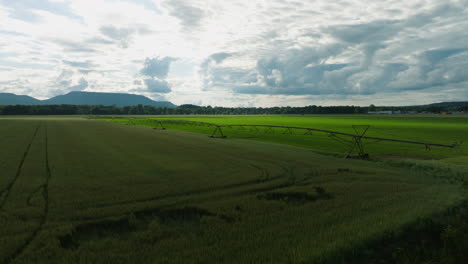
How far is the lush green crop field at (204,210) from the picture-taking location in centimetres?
726

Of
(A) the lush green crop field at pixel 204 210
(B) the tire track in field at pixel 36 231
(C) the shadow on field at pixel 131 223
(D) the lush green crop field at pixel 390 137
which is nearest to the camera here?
(B) the tire track in field at pixel 36 231

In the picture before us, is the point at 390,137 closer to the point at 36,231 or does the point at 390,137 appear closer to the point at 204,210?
the point at 204,210

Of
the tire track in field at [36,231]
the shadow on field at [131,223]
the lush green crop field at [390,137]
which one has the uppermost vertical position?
the tire track in field at [36,231]

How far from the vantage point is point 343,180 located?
15438mm

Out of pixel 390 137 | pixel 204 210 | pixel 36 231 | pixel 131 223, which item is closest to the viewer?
pixel 36 231

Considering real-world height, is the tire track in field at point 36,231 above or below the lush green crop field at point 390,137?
above

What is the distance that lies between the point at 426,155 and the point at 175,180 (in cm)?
2699

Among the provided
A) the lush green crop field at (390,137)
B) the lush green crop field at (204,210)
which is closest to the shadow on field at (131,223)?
the lush green crop field at (204,210)

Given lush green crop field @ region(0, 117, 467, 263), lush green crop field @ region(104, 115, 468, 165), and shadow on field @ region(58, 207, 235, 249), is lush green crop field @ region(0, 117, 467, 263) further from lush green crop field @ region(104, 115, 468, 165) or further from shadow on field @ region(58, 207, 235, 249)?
lush green crop field @ region(104, 115, 468, 165)

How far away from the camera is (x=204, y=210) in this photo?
10242mm

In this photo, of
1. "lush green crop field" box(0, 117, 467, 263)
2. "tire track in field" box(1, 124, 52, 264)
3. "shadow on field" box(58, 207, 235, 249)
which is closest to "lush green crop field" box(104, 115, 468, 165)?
"lush green crop field" box(0, 117, 467, 263)

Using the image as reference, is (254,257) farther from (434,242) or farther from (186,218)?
(434,242)

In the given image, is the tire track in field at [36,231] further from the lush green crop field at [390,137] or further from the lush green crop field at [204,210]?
the lush green crop field at [390,137]

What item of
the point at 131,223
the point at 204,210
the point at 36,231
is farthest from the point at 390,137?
the point at 36,231
